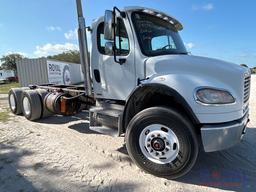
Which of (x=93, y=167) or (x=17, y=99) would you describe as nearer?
(x=93, y=167)

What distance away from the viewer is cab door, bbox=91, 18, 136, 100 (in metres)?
4.07

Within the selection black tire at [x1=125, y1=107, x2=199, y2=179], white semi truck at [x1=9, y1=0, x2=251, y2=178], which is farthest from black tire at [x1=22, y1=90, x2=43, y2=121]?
black tire at [x1=125, y1=107, x2=199, y2=179]

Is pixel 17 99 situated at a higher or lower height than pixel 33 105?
higher

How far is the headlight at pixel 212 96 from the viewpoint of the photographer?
3.21 metres

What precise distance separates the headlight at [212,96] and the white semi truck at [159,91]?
0.01 meters

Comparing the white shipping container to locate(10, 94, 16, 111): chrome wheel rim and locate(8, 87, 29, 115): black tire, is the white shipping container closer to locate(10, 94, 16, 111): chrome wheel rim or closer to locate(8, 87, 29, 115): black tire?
locate(10, 94, 16, 111): chrome wheel rim

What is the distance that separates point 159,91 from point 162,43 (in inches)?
44.7

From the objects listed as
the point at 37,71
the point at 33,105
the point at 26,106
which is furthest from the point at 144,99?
the point at 37,71

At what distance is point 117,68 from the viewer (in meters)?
4.29

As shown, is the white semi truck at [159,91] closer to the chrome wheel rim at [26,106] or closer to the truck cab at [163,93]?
the truck cab at [163,93]

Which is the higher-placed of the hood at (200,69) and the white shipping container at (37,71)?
the white shipping container at (37,71)

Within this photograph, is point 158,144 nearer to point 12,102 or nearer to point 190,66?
point 190,66

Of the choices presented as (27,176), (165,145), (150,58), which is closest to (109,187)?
(165,145)

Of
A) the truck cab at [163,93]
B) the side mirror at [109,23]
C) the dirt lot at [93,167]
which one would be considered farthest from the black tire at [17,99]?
the side mirror at [109,23]
